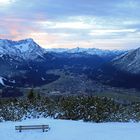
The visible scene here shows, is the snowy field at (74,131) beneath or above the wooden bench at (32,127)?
beneath

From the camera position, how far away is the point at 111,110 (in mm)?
40781

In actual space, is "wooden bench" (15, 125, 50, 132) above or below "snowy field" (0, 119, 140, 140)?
above

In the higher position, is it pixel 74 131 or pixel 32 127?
pixel 32 127

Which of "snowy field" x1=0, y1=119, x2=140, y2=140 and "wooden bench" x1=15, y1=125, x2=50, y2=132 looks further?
"wooden bench" x1=15, y1=125, x2=50, y2=132

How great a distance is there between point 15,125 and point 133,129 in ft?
35.8

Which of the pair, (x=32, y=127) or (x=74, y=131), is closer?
(x=74, y=131)

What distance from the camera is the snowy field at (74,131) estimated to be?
104 ft

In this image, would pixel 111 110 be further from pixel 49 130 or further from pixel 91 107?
pixel 49 130

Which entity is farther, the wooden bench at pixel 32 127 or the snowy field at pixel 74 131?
the wooden bench at pixel 32 127

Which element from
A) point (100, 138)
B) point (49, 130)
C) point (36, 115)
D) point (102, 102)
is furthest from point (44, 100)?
point (100, 138)

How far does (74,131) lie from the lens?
33.8 metres

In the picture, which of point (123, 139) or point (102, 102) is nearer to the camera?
point (123, 139)

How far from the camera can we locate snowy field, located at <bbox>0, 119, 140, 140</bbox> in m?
31.7

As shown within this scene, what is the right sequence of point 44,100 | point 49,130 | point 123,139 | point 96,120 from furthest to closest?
point 44,100
point 96,120
point 49,130
point 123,139
